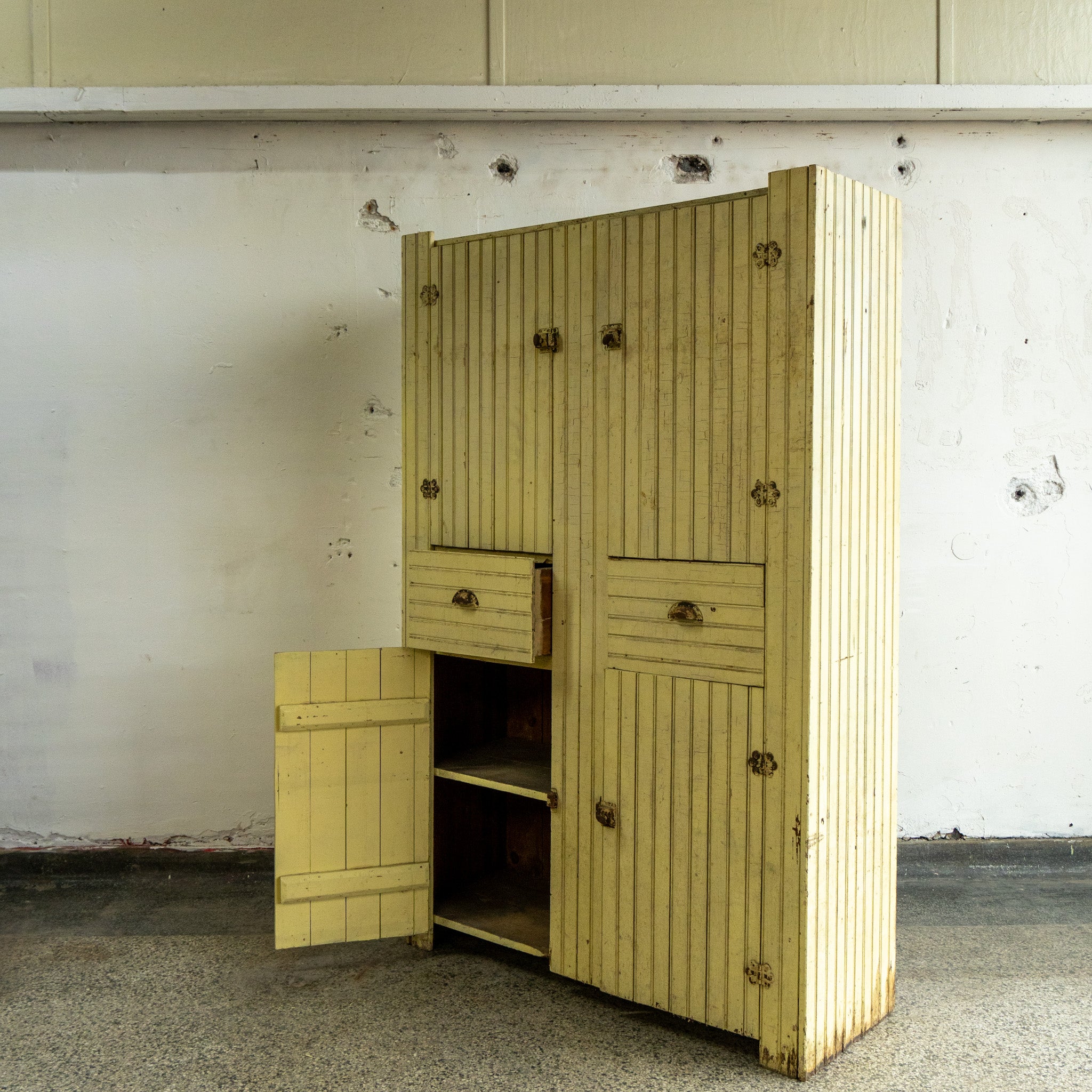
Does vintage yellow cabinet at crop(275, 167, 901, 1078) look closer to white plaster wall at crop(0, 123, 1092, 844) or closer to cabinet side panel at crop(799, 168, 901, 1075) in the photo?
cabinet side panel at crop(799, 168, 901, 1075)

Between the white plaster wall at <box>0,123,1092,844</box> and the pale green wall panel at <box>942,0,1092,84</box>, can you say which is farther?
the white plaster wall at <box>0,123,1092,844</box>

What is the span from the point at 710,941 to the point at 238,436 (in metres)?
2.21

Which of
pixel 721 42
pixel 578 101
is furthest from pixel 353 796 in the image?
pixel 721 42

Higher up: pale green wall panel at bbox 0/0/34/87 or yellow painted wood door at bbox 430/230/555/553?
pale green wall panel at bbox 0/0/34/87

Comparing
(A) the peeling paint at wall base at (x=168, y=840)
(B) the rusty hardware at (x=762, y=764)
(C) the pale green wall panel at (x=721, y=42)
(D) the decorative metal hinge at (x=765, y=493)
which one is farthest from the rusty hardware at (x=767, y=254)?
(A) the peeling paint at wall base at (x=168, y=840)

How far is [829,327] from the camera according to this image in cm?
218

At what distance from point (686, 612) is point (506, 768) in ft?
2.79

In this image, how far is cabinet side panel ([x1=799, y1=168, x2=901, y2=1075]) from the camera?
7.16 feet

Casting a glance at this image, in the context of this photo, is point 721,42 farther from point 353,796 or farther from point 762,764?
point 353,796

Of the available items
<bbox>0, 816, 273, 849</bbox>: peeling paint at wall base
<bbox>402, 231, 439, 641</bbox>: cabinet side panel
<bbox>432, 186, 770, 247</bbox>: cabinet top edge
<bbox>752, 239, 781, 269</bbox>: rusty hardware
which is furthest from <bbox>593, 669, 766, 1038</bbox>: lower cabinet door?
<bbox>0, 816, 273, 849</bbox>: peeling paint at wall base

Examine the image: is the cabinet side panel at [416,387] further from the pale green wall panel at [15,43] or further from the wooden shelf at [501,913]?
the pale green wall panel at [15,43]

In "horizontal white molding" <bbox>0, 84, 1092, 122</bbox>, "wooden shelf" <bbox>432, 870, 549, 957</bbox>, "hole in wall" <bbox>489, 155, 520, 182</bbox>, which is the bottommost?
"wooden shelf" <bbox>432, 870, 549, 957</bbox>

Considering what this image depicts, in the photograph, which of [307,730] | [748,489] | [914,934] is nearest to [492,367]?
[748,489]

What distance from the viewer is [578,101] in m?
3.13
